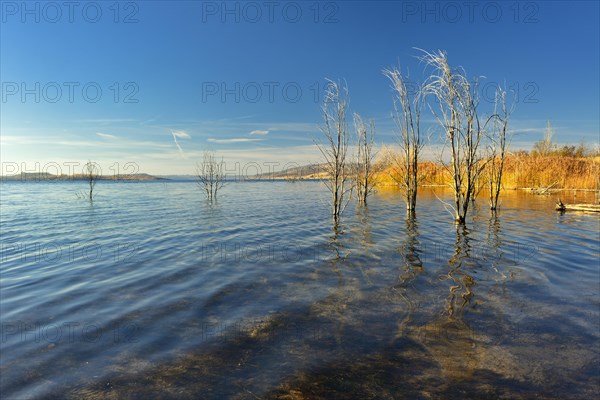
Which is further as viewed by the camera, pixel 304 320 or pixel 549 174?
pixel 549 174

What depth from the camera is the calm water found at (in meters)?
3.81

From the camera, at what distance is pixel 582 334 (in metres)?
4.88

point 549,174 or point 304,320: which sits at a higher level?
point 549,174

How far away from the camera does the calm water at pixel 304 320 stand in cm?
381

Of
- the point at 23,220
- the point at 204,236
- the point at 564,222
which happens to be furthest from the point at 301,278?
the point at 23,220

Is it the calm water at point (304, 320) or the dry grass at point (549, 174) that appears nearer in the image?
the calm water at point (304, 320)

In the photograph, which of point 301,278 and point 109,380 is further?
point 301,278

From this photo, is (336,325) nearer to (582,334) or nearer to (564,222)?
(582,334)

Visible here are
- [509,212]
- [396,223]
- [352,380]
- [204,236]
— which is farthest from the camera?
Answer: [509,212]

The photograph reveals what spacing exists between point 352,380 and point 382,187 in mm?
48977

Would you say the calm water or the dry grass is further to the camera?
the dry grass

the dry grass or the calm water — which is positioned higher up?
the dry grass

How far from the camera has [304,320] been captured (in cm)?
557

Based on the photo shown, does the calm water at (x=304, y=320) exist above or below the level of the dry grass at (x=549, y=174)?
below
